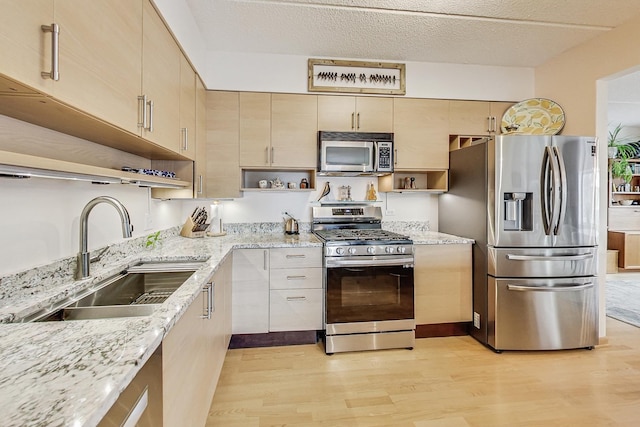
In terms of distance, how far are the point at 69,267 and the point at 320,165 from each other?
1.98 metres

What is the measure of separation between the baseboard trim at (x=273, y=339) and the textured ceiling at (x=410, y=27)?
2508 mm

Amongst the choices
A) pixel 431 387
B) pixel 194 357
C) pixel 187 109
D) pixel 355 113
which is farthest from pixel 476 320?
pixel 187 109

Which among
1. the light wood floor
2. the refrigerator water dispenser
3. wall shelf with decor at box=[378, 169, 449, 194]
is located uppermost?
wall shelf with decor at box=[378, 169, 449, 194]

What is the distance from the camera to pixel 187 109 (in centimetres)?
217

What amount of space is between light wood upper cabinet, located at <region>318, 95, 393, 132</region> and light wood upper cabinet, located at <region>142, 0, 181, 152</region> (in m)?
1.33

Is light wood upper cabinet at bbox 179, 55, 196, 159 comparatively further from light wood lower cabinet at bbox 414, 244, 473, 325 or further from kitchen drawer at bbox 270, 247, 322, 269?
light wood lower cabinet at bbox 414, 244, 473, 325

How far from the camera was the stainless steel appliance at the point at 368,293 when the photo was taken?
8.13 ft

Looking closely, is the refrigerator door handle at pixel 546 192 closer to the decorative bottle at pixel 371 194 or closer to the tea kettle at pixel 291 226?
the decorative bottle at pixel 371 194

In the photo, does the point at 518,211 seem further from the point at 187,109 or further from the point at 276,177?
the point at 187,109

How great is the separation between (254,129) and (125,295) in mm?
1761

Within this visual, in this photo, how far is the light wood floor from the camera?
68.7 inches

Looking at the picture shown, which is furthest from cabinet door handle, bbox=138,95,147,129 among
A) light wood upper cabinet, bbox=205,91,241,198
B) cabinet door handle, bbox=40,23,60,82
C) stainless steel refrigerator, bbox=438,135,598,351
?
stainless steel refrigerator, bbox=438,135,598,351

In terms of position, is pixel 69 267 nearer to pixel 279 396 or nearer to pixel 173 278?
pixel 173 278

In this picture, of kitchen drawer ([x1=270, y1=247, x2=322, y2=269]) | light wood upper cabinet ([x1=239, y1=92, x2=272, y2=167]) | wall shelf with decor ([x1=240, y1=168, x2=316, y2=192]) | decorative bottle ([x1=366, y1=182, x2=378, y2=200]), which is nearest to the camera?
kitchen drawer ([x1=270, y1=247, x2=322, y2=269])
